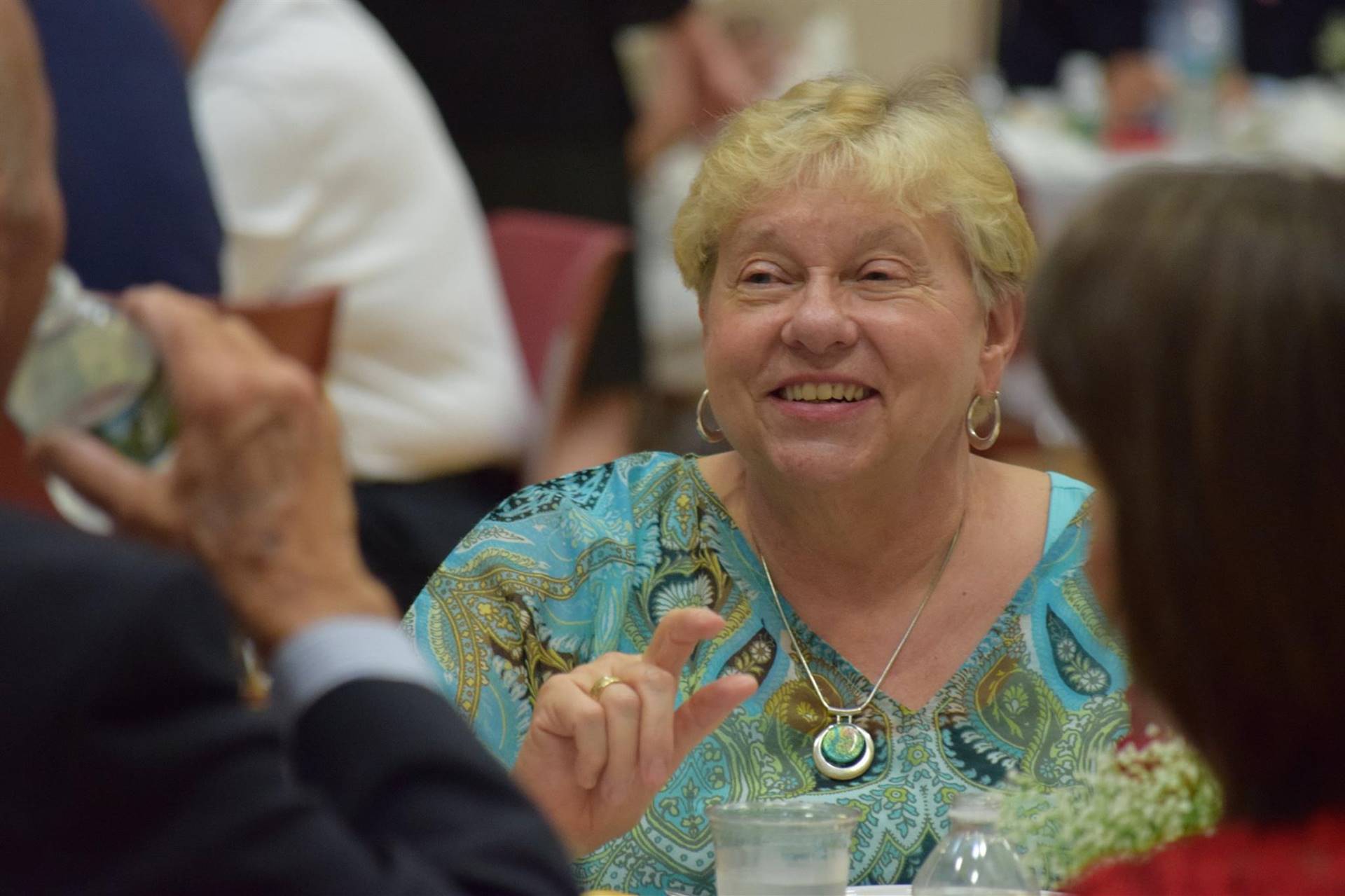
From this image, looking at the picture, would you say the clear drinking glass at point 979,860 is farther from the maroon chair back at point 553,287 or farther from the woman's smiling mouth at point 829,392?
the maroon chair back at point 553,287

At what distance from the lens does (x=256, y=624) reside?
4.30 feet

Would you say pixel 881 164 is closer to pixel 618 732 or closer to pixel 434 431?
pixel 618 732

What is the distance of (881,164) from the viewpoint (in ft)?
7.75

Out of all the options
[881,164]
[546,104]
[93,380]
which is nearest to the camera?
[93,380]

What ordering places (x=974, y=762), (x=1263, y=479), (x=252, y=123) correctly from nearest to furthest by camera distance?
(x=1263, y=479) → (x=974, y=762) → (x=252, y=123)

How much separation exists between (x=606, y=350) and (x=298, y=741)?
3.49 meters

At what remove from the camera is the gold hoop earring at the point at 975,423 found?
2490mm

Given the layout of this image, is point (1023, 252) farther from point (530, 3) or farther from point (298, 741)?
point (530, 3)

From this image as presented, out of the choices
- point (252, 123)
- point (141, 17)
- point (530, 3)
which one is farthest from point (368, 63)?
point (530, 3)

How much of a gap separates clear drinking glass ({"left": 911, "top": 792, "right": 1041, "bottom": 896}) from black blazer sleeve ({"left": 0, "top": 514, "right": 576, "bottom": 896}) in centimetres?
63

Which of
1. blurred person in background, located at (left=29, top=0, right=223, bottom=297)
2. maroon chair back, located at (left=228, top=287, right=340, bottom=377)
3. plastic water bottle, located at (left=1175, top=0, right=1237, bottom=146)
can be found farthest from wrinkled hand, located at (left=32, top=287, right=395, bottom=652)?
plastic water bottle, located at (left=1175, top=0, right=1237, bottom=146)

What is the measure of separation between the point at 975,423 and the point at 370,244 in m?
1.60

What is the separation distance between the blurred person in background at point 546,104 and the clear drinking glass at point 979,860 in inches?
115

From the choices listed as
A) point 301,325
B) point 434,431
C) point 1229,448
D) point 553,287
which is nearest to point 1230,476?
point 1229,448
